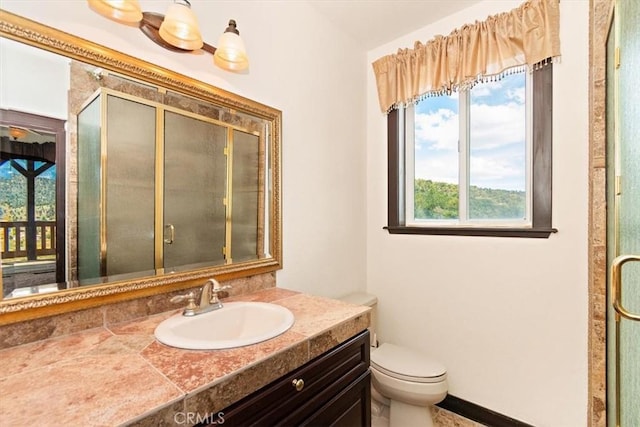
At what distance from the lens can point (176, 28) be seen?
1.10 metres

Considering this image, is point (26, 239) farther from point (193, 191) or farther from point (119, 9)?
point (119, 9)

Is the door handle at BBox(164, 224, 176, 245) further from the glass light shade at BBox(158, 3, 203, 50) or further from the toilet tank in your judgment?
the toilet tank

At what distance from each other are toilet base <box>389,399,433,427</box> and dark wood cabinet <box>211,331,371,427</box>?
53 centimetres

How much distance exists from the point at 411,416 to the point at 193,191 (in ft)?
5.16

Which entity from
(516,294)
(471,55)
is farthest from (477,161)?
(516,294)

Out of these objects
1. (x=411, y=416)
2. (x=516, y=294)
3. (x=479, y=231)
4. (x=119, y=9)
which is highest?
(x=119, y=9)

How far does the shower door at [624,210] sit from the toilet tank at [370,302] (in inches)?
45.2

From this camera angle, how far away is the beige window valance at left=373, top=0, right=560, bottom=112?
1.56 metres

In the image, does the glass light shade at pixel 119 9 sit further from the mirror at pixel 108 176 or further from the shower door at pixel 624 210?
the shower door at pixel 624 210

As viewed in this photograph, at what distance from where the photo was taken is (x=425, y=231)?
1.99 m

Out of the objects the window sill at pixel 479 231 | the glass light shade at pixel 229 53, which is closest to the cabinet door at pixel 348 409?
the window sill at pixel 479 231

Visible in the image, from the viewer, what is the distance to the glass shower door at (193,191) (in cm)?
121

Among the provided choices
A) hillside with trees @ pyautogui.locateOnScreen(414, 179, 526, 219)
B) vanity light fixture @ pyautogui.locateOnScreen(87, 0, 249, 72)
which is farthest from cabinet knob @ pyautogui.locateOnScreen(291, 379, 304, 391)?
hillside with trees @ pyautogui.locateOnScreen(414, 179, 526, 219)

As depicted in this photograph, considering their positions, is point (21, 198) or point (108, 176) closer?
point (21, 198)
